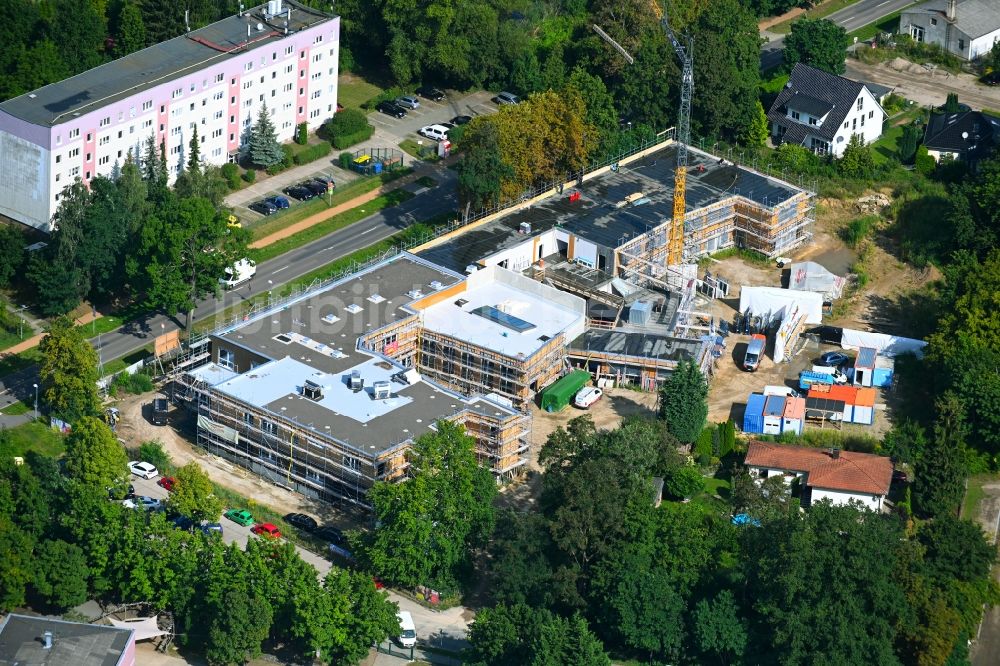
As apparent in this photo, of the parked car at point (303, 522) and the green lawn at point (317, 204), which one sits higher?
the green lawn at point (317, 204)

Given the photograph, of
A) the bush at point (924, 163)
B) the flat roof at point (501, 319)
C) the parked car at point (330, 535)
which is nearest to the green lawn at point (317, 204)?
the flat roof at point (501, 319)

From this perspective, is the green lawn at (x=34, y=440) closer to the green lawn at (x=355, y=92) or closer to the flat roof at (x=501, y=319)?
the flat roof at (x=501, y=319)

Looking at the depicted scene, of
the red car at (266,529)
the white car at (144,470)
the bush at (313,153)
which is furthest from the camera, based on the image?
the bush at (313,153)

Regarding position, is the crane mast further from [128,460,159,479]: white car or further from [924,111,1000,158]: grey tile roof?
[128,460,159,479]: white car

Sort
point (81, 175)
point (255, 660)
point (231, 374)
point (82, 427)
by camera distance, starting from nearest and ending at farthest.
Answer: point (255, 660)
point (82, 427)
point (231, 374)
point (81, 175)

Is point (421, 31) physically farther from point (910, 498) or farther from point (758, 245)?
point (910, 498)

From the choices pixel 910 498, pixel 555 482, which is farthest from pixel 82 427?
pixel 910 498

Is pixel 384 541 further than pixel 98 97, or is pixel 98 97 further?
pixel 98 97
